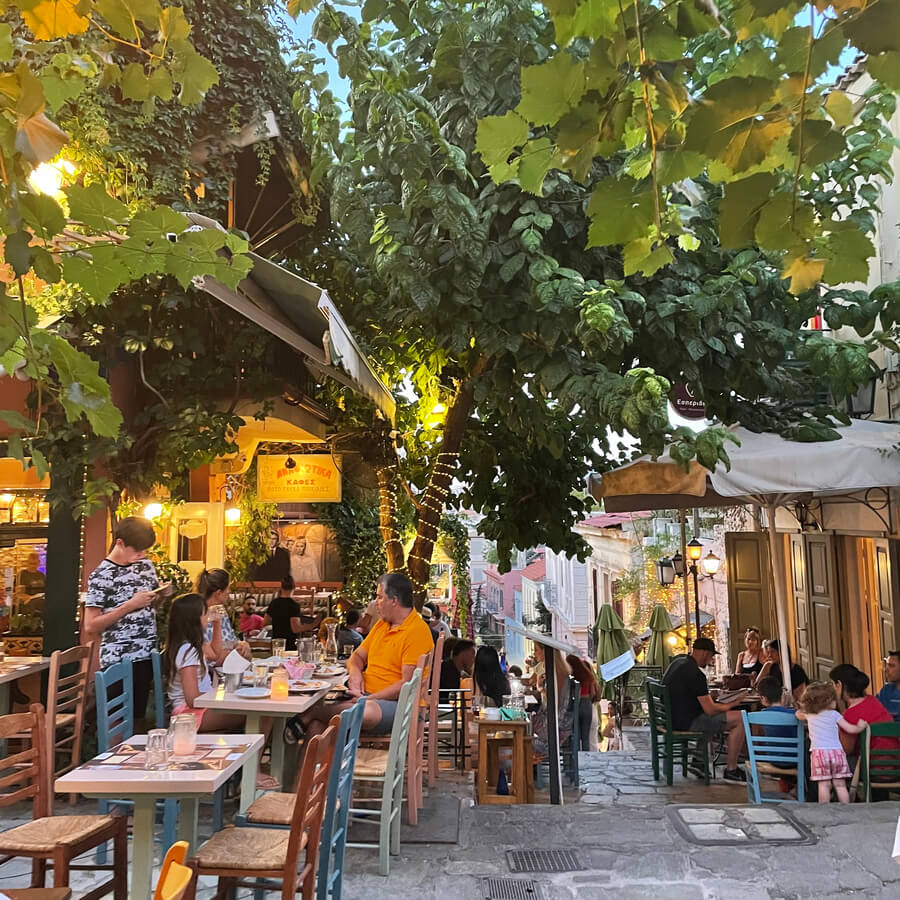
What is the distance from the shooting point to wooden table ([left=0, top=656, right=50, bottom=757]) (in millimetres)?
6555

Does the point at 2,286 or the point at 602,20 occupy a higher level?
the point at 602,20

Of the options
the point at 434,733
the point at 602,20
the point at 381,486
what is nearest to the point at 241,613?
the point at 381,486

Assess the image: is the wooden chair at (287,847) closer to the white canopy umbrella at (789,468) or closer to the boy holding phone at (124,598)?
the boy holding phone at (124,598)

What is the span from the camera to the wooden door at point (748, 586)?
1327 centimetres

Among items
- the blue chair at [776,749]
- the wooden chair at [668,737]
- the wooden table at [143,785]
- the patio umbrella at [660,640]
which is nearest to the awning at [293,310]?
the wooden table at [143,785]

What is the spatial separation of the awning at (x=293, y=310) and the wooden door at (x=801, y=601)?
24.7ft

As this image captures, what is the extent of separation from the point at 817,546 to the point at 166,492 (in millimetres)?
7873

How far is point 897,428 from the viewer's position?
7402 mm

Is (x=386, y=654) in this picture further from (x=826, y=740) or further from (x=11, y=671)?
(x=826, y=740)

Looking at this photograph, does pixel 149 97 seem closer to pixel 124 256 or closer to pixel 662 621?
pixel 124 256

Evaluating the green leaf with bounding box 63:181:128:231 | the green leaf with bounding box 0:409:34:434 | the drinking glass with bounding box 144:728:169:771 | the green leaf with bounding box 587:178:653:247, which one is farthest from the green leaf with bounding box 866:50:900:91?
the drinking glass with bounding box 144:728:169:771

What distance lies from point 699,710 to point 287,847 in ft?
19.5

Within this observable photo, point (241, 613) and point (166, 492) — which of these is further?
point (241, 613)

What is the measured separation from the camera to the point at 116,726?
4.91m
